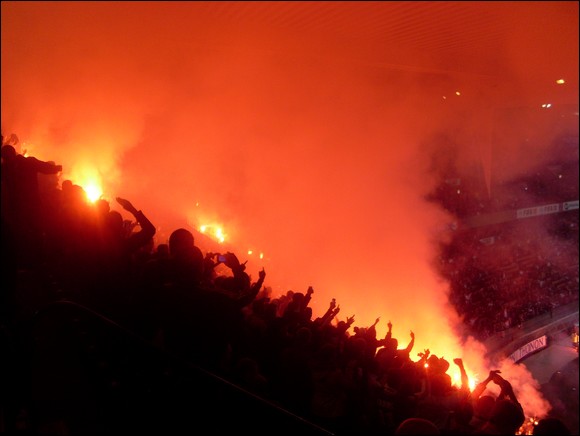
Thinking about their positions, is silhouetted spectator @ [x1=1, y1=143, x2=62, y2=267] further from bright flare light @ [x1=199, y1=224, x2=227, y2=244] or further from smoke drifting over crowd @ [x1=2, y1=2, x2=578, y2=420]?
bright flare light @ [x1=199, y1=224, x2=227, y2=244]

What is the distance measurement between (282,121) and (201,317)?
402 cm

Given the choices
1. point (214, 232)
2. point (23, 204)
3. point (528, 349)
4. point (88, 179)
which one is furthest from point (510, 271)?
point (23, 204)

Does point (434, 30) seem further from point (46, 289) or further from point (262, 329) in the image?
point (46, 289)

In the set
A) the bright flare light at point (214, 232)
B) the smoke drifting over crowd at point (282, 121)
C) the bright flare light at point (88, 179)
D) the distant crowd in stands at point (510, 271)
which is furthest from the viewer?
the distant crowd in stands at point (510, 271)

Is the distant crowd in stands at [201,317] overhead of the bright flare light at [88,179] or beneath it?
beneath

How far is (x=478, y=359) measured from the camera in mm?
6414

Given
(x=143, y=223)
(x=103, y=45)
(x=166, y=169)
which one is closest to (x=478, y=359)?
(x=166, y=169)

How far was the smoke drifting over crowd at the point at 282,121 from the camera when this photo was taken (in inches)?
131

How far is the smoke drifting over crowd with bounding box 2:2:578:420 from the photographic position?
334cm

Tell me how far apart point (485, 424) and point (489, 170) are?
10.3 metres

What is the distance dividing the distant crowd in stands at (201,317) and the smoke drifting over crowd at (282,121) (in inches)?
67.5

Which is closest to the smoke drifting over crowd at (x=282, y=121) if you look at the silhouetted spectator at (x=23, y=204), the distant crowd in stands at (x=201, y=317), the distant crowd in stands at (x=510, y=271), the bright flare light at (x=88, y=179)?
the bright flare light at (x=88, y=179)

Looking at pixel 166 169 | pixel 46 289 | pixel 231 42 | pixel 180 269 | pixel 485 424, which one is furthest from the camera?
pixel 166 169

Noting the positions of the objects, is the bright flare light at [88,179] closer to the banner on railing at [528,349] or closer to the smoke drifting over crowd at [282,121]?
the smoke drifting over crowd at [282,121]
